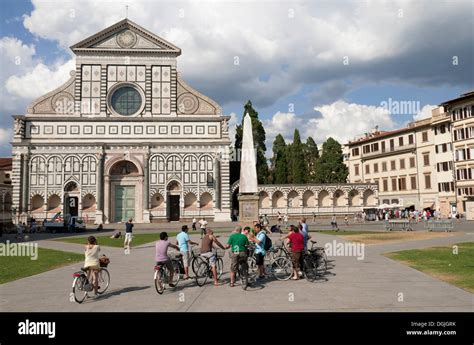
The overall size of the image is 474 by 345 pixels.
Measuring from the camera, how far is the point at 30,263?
16.7 m

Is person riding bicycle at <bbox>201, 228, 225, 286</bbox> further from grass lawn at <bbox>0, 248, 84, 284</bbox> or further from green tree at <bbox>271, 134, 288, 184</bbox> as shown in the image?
green tree at <bbox>271, 134, 288, 184</bbox>

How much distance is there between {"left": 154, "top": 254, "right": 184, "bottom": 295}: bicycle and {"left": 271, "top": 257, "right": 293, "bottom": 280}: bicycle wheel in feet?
9.91

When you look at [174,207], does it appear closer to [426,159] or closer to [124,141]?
[124,141]

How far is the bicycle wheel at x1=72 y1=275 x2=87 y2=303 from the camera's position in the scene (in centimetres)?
980

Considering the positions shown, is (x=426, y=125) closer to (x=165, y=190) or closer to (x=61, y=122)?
(x=165, y=190)

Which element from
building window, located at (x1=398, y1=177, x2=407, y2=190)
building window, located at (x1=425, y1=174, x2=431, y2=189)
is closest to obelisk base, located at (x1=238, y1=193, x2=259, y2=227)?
building window, located at (x1=425, y1=174, x2=431, y2=189)

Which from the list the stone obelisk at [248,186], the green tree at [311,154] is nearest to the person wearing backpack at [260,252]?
the stone obelisk at [248,186]

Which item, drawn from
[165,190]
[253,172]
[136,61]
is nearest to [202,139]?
[165,190]

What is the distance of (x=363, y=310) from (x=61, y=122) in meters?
48.6

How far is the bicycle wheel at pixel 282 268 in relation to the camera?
42.3 feet

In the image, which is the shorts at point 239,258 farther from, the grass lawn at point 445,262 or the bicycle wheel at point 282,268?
the grass lawn at point 445,262

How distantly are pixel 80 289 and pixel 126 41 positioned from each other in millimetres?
47330

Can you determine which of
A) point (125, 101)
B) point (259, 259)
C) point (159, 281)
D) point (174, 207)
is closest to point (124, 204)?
point (174, 207)
